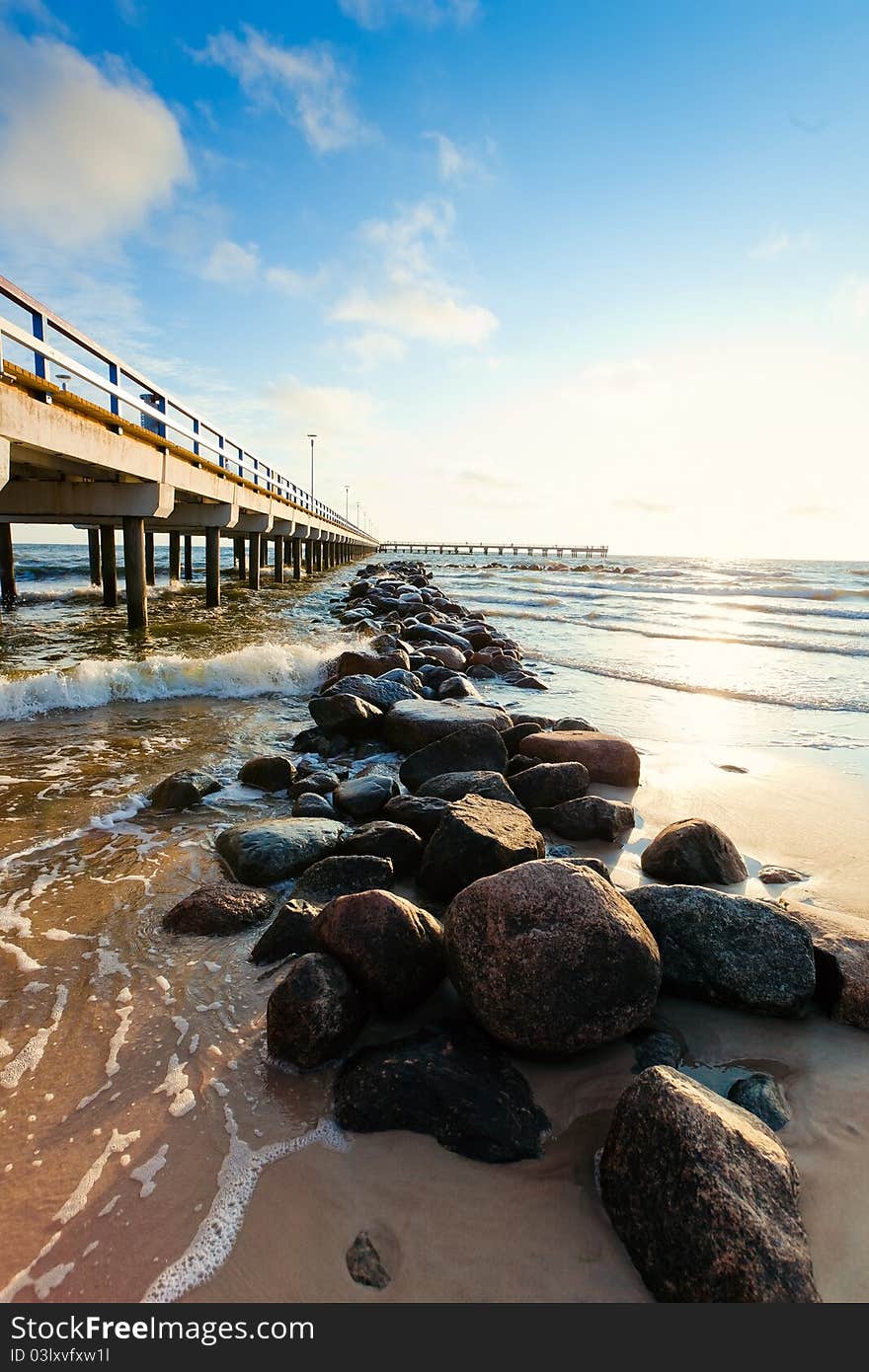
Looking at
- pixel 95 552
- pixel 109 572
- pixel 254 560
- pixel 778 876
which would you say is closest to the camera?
pixel 778 876

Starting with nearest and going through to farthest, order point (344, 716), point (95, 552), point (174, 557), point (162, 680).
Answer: point (344, 716) → point (162, 680) → point (95, 552) → point (174, 557)

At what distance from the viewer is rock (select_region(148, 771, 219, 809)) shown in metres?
4.45

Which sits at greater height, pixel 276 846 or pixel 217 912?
pixel 276 846

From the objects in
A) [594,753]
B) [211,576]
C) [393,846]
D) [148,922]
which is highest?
[211,576]

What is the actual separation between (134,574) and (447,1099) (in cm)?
1411

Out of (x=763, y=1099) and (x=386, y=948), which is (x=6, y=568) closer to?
(x=386, y=948)

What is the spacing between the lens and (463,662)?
34.1 feet

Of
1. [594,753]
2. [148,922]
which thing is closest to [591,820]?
[594,753]

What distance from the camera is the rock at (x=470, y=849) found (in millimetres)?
3080

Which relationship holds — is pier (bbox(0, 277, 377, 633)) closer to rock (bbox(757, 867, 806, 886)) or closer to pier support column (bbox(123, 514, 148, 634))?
pier support column (bbox(123, 514, 148, 634))

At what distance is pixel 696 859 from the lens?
11.3 ft

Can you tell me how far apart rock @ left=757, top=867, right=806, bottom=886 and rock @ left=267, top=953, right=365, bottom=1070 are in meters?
2.46

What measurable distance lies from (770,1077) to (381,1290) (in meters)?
1.35

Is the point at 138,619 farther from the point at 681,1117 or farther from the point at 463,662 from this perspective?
the point at 681,1117
